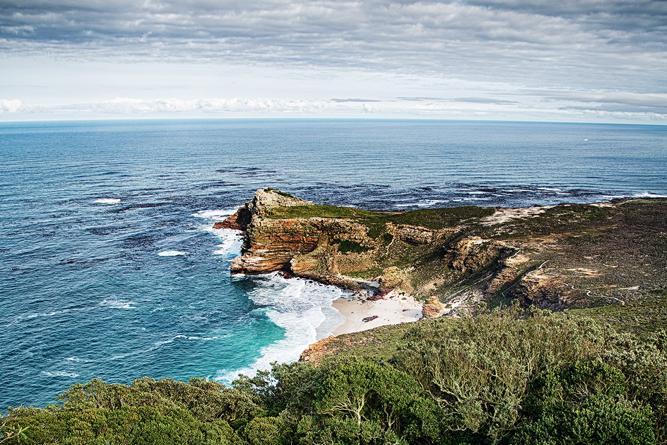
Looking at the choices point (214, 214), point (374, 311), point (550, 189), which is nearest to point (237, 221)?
point (214, 214)

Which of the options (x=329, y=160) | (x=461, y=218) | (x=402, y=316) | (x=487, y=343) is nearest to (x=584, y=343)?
(x=487, y=343)

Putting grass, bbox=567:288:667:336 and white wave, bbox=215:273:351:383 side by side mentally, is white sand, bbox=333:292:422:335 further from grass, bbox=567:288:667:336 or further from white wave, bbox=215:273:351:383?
grass, bbox=567:288:667:336

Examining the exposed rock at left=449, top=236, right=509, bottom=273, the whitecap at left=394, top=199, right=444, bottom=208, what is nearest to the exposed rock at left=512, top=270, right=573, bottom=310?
the exposed rock at left=449, top=236, right=509, bottom=273

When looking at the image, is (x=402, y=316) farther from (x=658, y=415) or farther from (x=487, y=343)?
(x=658, y=415)

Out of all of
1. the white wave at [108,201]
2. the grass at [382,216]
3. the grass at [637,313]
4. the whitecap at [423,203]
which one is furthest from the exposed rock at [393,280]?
the white wave at [108,201]

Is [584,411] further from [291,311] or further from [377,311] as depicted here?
[291,311]

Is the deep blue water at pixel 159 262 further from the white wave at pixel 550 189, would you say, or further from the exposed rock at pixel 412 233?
the exposed rock at pixel 412 233
